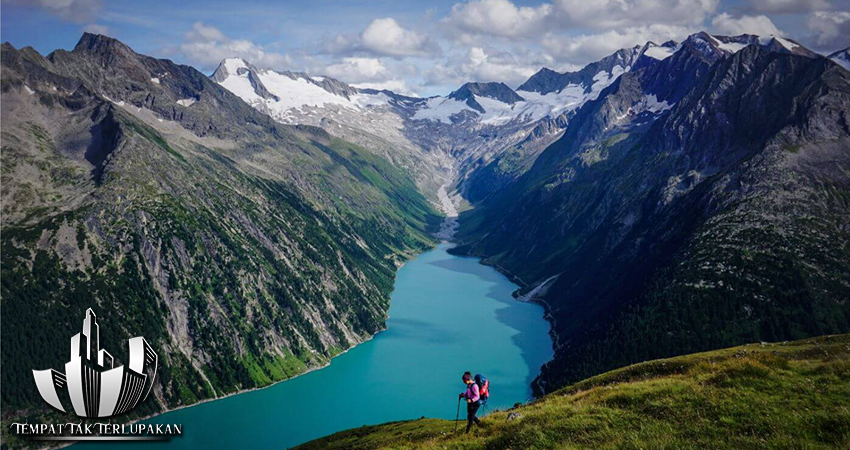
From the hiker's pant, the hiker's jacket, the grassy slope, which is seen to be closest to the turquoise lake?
the hiker's pant

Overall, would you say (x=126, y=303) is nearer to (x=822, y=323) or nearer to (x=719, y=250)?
(x=719, y=250)

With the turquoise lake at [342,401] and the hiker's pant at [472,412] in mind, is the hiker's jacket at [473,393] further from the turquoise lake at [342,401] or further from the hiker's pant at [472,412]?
the turquoise lake at [342,401]

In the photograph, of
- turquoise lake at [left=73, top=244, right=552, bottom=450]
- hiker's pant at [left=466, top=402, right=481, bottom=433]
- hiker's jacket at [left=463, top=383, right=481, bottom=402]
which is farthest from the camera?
turquoise lake at [left=73, top=244, right=552, bottom=450]

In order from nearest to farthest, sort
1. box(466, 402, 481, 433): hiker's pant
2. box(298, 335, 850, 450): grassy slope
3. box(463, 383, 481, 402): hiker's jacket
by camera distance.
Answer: box(298, 335, 850, 450): grassy slope → box(463, 383, 481, 402): hiker's jacket → box(466, 402, 481, 433): hiker's pant

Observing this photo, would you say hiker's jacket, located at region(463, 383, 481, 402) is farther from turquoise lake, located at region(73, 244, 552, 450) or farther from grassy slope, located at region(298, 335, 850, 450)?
turquoise lake, located at region(73, 244, 552, 450)

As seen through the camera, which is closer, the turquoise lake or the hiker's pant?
A: the hiker's pant

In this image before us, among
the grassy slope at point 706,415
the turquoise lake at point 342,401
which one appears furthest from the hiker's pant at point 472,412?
the turquoise lake at point 342,401

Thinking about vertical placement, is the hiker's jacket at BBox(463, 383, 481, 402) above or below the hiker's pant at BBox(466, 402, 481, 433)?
above

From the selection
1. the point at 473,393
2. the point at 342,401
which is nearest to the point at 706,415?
the point at 473,393
